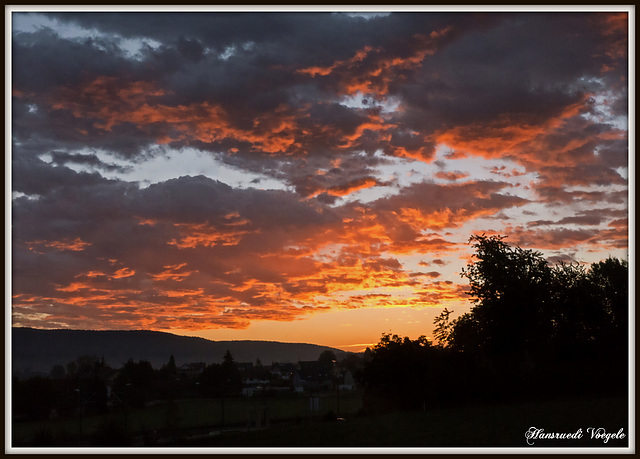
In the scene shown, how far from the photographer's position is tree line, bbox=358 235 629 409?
3166 centimetres

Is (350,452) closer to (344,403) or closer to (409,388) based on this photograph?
(344,403)

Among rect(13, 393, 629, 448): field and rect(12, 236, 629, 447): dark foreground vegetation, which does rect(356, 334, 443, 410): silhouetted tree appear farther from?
rect(13, 393, 629, 448): field

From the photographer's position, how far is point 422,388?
108 ft

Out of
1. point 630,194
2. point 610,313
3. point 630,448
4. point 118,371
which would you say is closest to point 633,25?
point 630,194

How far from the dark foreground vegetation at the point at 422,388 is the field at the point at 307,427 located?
0.26 feet

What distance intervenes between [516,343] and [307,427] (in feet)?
56.1

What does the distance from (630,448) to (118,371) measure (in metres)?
22.2

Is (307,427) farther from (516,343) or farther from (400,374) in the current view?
(516,343)

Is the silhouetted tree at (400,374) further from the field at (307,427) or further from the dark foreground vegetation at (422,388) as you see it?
the field at (307,427)

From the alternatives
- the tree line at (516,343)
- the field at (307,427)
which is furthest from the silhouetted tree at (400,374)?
the field at (307,427)

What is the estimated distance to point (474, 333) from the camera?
38.3 metres

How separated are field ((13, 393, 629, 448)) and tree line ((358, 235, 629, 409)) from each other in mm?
2590

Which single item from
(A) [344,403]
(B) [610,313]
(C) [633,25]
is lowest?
(A) [344,403]

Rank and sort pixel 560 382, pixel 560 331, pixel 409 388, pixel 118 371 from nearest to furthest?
pixel 118 371, pixel 560 382, pixel 409 388, pixel 560 331
